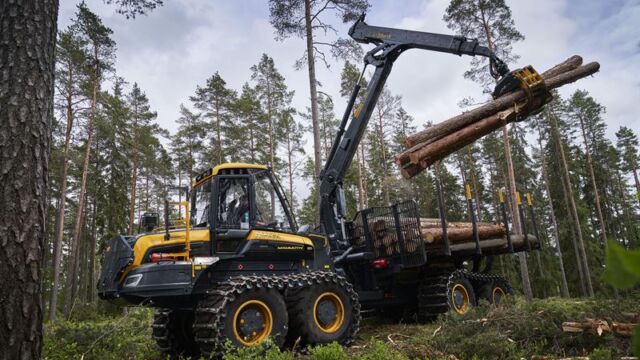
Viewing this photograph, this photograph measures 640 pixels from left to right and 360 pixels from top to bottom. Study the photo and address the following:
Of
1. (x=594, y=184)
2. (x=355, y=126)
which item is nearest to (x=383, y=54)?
(x=355, y=126)

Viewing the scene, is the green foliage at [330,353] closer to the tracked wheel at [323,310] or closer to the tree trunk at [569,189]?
the tracked wheel at [323,310]

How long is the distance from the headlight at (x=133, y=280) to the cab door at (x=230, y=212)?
1192 mm

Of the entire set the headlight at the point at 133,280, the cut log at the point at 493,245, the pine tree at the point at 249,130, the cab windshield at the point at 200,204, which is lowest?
the headlight at the point at 133,280

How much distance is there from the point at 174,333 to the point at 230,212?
8.24ft

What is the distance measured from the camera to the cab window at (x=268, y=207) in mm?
7750

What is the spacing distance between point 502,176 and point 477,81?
1662cm

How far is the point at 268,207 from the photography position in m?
7.90

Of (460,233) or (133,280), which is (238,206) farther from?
(460,233)

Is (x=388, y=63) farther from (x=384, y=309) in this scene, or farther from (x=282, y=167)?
(x=282, y=167)

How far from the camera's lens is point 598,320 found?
5832mm

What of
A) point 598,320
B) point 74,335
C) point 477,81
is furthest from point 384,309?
point 477,81

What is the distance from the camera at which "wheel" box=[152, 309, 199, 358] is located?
26.3 feet

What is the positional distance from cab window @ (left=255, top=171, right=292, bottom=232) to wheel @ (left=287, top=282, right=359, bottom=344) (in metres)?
1.24

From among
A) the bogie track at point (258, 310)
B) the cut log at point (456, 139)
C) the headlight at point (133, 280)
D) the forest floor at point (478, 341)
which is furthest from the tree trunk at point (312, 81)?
the headlight at point (133, 280)
